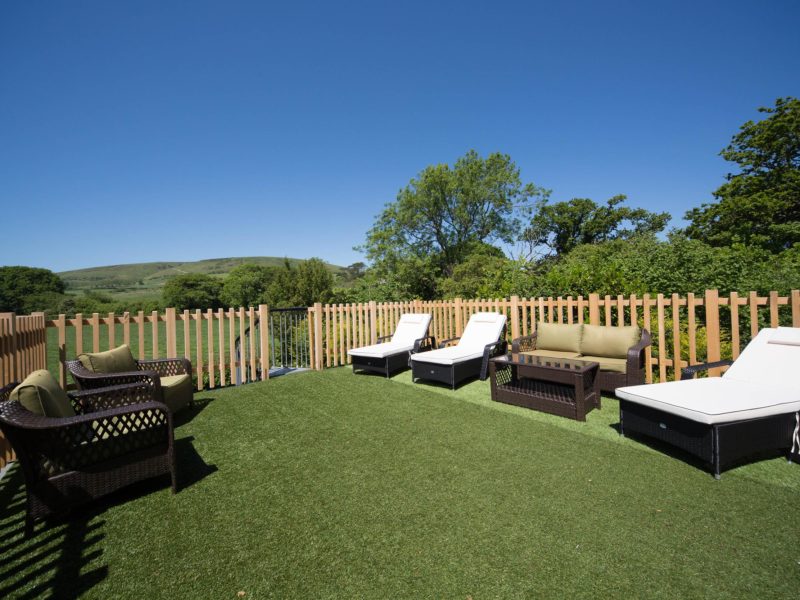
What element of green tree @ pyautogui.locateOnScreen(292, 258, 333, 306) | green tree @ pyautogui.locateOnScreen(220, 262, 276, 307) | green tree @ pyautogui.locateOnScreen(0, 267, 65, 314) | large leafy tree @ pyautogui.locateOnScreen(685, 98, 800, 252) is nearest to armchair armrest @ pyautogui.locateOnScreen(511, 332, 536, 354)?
green tree @ pyautogui.locateOnScreen(292, 258, 333, 306)

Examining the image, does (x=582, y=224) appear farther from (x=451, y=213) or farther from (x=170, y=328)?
(x=170, y=328)

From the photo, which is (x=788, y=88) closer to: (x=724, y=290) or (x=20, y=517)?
(x=724, y=290)

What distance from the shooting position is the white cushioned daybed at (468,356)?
18.4ft

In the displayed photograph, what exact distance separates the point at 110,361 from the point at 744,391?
6.35 m

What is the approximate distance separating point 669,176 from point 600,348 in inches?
1064

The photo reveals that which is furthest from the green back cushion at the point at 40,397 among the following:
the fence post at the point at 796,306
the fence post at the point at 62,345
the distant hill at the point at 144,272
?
the distant hill at the point at 144,272

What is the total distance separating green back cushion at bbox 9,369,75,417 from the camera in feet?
7.47

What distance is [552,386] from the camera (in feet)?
16.7

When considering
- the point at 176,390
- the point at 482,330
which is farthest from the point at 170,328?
the point at 482,330

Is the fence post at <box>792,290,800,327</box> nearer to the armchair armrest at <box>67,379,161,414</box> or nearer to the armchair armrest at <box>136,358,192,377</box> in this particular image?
the armchair armrest at <box>67,379,161,414</box>

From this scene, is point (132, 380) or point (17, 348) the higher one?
point (17, 348)

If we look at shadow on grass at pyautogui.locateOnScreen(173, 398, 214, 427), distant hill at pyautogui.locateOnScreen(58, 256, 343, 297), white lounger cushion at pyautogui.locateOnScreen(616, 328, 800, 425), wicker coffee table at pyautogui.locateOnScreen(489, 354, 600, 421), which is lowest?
shadow on grass at pyautogui.locateOnScreen(173, 398, 214, 427)

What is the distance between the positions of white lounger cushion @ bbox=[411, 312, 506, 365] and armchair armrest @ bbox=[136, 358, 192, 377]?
3.31 m

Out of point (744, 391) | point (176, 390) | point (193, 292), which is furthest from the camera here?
point (193, 292)
